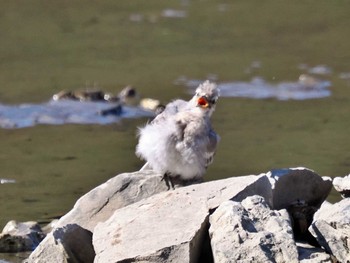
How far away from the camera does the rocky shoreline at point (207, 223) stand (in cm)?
759

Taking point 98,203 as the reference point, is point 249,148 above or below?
below

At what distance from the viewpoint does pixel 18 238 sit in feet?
30.7

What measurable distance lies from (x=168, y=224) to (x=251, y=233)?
0.62 meters

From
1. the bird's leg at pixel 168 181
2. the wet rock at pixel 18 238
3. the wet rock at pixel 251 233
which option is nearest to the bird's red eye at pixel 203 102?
the bird's leg at pixel 168 181

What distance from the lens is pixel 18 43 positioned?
17.2 m

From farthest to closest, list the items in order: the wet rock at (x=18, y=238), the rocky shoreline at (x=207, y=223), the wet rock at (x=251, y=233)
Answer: the wet rock at (x=18, y=238)
the rocky shoreline at (x=207, y=223)
the wet rock at (x=251, y=233)

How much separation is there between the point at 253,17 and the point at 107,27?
2.17m

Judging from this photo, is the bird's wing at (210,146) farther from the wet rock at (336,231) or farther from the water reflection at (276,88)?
the water reflection at (276,88)

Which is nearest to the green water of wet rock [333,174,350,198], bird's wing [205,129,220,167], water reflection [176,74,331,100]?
water reflection [176,74,331,100]

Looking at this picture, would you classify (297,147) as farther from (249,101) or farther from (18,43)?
(18,43)

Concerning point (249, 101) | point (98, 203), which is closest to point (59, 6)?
point (249, 101)

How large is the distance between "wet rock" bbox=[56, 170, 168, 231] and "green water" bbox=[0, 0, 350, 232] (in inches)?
54.8

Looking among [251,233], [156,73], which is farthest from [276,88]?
[251,233]

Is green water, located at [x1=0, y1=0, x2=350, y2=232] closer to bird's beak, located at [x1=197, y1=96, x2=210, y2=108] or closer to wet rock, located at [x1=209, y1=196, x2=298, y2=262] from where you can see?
bird's beak, located at [x1=197, y1=96, x2=210, y2=108]
